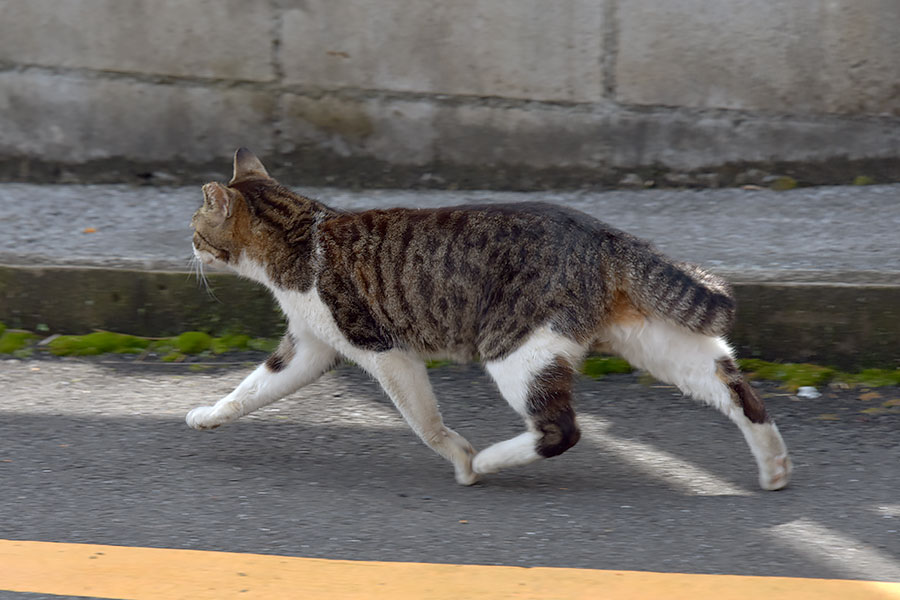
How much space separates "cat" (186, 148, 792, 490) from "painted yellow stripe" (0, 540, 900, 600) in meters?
0.60

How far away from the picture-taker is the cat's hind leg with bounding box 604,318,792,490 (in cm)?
328

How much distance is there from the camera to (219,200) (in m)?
3.60

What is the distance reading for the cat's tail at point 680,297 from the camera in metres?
3.24

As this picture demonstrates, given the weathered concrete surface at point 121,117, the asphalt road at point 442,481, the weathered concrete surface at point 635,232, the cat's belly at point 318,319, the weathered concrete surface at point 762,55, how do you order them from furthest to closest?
the weathered concrete surface at point 121,117
the weathered concrete surface at point 762,55
the weathered concrete surface at point 635,232
the cat's belly at point 318,319
the asphalt road at point 442,481

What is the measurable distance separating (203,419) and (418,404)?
0.79 metres

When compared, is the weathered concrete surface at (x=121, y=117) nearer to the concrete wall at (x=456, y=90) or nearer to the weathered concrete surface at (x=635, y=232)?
the concrete wall at (x=456, y=90)

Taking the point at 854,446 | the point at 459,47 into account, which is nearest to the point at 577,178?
the point at 459,47

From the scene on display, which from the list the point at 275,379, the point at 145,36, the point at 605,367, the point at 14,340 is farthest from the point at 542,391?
the point at 145,36

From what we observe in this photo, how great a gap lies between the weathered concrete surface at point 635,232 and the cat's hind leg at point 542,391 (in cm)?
133

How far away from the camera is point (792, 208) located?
5422 millimetres

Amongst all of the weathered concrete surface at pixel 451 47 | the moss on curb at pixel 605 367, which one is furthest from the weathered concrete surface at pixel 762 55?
the moss on curb at pixel 605 367

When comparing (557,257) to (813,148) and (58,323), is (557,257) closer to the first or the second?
(58,323)

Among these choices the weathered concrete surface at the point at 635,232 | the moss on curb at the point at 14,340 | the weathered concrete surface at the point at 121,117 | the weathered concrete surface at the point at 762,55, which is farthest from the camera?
the weathered concrete surface at the point at 121,117

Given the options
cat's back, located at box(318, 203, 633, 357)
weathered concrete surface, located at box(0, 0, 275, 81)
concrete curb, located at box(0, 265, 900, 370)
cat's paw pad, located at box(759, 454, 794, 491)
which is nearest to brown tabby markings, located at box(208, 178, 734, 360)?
cat's back, located at box(318, 203, 633, 357)
